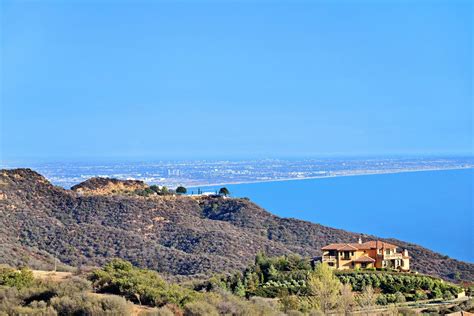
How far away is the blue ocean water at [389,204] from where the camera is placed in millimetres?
77062

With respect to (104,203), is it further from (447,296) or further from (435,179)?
(435,179)

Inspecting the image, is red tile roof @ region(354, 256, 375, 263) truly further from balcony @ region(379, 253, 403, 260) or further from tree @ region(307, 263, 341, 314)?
tree @ region(307, 263, 341, 314)

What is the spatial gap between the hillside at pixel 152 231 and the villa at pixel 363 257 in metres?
5.06

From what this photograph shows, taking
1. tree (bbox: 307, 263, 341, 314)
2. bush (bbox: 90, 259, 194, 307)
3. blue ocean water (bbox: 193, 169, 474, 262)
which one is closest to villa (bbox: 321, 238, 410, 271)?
tree (bbox: 307, 263, 341, 314)

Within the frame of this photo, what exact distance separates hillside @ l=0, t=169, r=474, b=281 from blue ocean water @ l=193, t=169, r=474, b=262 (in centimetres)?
1893

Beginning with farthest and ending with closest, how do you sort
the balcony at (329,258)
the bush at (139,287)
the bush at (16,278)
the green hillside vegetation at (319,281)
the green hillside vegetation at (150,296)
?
the balcony at (329,258)
the green hillside vegetation at (319,281)
the bush at (16,278)
the bush at (139,287)
the green hillside vegetation at (150,296)

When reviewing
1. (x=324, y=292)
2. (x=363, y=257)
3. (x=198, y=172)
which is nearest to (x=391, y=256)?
(x=363, y=257)

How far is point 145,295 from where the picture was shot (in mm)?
16234

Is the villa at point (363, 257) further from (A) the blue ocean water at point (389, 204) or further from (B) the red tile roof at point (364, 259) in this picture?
(A) the blue ocean water at point (389, 204)

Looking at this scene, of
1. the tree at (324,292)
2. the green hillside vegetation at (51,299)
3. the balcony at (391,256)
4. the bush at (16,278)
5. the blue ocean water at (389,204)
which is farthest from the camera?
the blue ocean water at (389,204)

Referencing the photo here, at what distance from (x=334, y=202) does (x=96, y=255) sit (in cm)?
7757

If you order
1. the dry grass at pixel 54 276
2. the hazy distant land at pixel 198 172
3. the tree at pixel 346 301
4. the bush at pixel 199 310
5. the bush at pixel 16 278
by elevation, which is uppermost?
the bush at pixel 16 278

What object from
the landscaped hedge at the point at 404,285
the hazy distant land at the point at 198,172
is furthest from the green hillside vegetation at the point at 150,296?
the hazy distant land at the point at 198,172

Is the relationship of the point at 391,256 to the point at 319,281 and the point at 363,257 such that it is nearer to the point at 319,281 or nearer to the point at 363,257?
the point at 363,257
